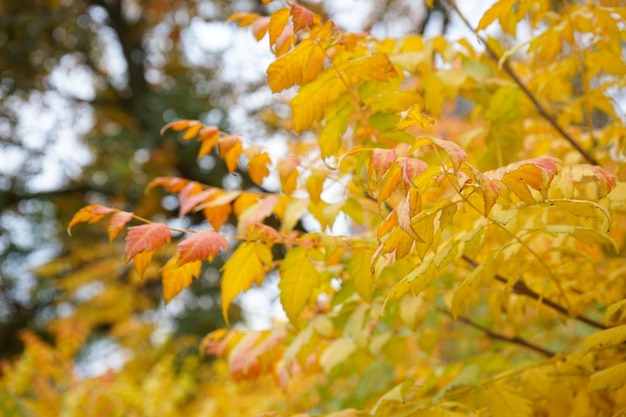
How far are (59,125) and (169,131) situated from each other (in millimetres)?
1602

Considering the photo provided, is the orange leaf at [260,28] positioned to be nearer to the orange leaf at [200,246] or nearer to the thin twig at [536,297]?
the orange leaf at [200,246]

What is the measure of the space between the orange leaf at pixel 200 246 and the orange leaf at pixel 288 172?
0.27 metres

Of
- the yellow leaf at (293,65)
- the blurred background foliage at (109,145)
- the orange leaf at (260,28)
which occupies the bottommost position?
the blurred background foliage at (109,145)

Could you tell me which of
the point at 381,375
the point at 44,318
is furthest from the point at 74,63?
the point at 381,375

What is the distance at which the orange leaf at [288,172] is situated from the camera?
4.15 feet

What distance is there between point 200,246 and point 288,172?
332 mm

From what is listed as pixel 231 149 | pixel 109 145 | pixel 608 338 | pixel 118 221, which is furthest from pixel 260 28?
pixel 109 145

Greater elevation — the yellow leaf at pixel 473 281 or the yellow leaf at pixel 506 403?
the yellow leaf at pixel 473 281

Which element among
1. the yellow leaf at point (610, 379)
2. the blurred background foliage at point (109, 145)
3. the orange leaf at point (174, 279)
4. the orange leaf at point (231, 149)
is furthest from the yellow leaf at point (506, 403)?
the blurred background foliage at point (109, 145)

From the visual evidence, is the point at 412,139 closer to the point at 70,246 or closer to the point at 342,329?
the point at 342,329

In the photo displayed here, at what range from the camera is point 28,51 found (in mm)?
6355

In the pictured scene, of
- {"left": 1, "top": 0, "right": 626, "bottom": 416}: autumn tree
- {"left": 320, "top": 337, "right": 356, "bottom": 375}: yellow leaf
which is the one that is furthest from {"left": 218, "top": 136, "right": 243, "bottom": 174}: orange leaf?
{"left": 320, "top": 337, "right": 356, "bottom": 375}: yellow leaf

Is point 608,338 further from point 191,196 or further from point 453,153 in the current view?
point 191,196

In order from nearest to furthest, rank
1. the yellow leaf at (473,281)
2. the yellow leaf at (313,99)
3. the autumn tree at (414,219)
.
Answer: the autumn tree at (414,219) → the yellow leaf at (473,281) → the yellow leaf at (313,99)
